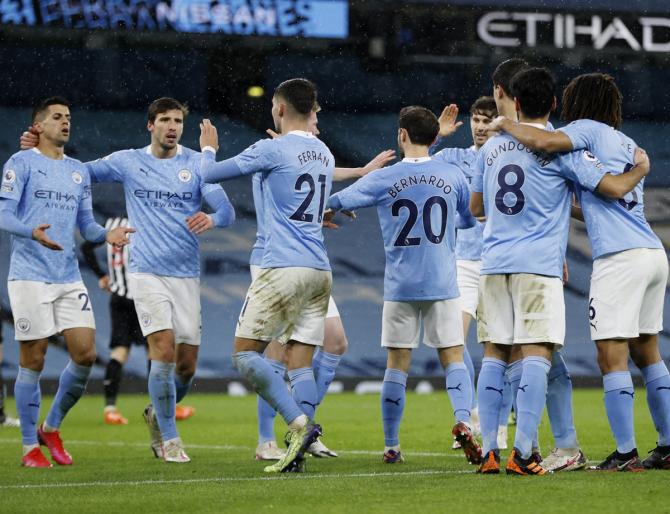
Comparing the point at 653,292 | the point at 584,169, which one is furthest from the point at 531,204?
the point at 653,292

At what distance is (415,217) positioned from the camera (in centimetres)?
756

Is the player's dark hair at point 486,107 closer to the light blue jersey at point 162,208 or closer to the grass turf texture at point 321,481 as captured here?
the light blue jersey at point 162,208

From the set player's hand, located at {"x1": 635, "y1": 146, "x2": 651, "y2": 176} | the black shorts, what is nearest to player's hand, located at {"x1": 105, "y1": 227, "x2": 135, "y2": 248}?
player's hand, located at {"x1": 635, "y1": 146, "x2": 651, "y2": 176}

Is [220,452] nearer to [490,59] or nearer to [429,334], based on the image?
[429,334]

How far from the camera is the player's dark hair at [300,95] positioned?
7.28 metres

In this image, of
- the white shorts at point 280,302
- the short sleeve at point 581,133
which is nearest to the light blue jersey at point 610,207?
the short sleeve at point 581,133

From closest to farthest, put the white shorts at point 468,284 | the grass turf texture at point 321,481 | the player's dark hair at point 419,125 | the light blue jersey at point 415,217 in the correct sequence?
1. the grass turf texture at point 321,481
2. the light blue jersey at point 415,217
3. the player's dark hair at point 419,125
4. the white shorts at point 468,284

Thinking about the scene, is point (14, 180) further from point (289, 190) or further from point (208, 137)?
point (289, 190)

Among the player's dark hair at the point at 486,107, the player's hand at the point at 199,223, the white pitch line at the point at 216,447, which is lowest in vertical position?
the white pitch line at the point at 216,447

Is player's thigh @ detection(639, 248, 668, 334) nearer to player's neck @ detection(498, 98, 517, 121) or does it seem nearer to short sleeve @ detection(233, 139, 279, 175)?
player's neck @ detection(498, 98, 517, 121)

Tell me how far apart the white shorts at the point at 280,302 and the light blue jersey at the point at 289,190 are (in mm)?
58

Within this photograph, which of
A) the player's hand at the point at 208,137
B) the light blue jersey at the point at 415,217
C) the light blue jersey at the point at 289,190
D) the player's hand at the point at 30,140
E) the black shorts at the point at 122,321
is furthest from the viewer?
the black shorts at the point at 122,321

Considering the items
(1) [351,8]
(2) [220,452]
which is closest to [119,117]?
(1) [351,8]

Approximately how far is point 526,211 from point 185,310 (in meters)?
2.73
